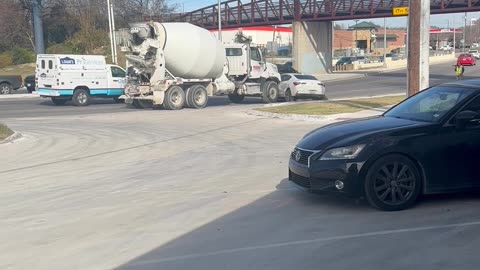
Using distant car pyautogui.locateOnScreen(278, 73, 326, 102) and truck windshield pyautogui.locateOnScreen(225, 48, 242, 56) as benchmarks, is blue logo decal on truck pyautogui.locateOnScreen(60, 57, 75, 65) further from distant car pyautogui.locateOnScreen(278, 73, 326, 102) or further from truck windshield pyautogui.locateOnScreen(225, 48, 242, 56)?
distant car pyautogui.locateOnScreen(278, 73, 326, 102)

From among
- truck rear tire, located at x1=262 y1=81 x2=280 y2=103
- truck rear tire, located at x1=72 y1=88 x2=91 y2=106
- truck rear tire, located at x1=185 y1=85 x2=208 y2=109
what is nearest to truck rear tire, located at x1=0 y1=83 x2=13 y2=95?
truck rear tire, located at x1=72 y1=88 x2=91 y2=106

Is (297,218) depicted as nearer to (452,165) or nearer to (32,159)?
(452,165)

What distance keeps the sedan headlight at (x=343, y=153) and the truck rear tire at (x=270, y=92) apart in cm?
2450

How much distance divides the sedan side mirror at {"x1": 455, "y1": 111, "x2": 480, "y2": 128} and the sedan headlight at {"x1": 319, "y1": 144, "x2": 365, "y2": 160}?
4.20ft

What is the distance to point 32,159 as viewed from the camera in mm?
14016

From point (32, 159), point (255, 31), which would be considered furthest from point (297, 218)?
point (255, 31)

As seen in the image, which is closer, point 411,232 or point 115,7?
point 411,232

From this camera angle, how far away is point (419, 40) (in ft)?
65.1

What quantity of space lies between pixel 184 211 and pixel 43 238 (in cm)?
187

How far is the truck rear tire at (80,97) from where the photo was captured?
32281mm

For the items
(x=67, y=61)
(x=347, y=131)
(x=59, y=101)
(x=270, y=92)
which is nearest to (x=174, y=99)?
(x=270, y=92)

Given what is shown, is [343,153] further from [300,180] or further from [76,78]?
[76,78]

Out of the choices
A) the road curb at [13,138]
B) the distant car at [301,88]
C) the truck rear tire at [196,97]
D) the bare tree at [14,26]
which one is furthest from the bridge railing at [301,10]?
the road curb at [13,138]

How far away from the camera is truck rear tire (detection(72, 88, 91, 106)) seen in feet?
106
